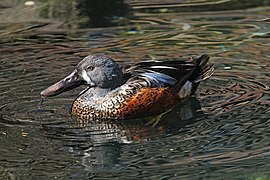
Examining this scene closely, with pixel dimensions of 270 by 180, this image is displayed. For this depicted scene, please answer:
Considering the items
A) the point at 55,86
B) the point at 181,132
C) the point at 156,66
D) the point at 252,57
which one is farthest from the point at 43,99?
the point at 252,57

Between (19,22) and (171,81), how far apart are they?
13.6ft

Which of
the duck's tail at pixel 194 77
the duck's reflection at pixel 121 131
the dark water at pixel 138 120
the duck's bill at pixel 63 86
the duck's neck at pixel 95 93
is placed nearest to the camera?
the dark water at pixel 138 120

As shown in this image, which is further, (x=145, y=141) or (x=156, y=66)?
(x=156, y=66)

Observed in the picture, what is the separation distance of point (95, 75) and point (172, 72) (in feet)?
2.85

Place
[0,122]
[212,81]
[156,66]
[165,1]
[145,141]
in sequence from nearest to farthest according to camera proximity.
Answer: [145,141] → [0,122] → [156,66] → [212,81] → [165,1]

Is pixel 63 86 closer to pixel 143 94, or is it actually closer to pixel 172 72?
pixel 143 94

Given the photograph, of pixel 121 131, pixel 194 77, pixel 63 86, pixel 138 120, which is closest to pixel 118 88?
pixel 138 120

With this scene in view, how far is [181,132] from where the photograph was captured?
7.86 meters

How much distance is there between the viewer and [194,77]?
9.27m

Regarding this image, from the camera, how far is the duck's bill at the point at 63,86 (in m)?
8.62

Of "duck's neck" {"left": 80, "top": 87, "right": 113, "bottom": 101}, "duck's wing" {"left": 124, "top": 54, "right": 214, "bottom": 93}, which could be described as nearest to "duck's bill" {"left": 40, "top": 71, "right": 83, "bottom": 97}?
"duck's neck" {"left": 80, "top": 87, "right": 113, "bottom": 101}

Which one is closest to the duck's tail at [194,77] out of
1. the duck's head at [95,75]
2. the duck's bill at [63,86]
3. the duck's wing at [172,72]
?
the duck's wing at [172,72]

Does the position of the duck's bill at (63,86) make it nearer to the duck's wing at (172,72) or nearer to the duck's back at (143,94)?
the duck's back at (143,94)

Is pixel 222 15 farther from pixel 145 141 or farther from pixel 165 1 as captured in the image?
pixel 145 141
